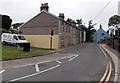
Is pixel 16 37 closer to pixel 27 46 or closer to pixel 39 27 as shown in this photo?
pixel 27 46

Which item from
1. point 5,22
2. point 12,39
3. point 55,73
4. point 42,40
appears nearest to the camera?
point 55,73

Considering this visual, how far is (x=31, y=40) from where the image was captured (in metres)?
42.3

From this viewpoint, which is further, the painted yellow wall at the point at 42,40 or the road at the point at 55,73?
the painted yellow wall at the point at 42,40

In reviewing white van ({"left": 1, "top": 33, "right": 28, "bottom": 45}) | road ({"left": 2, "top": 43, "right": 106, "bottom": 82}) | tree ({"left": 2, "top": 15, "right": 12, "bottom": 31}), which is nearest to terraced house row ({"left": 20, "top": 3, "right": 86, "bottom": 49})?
white van ({"left": 1, "top": 33, "right": 28, "bottom": 45})

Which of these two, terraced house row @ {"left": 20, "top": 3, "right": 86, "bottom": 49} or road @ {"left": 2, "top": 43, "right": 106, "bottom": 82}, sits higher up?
terraced house row @ {"left": 20, "top": 3, "right": 86, "bottom": 49}

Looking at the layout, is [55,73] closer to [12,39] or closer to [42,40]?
[12,39]

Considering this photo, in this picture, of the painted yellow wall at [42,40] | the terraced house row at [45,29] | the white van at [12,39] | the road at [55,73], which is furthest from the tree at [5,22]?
the road at [55,73]

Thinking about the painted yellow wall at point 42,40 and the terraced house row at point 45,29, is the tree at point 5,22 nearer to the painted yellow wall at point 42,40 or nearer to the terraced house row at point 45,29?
the terraced house row at point 45,29

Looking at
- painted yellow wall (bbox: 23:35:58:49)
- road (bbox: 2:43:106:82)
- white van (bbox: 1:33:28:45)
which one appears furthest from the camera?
painted yellow wall (bbox: 23:35:58:49)

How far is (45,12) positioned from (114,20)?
61745 mm

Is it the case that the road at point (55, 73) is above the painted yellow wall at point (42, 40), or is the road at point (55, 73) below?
below

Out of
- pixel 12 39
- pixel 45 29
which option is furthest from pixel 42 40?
pixel 12 39

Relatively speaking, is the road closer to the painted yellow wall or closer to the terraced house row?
the painted yellow wall

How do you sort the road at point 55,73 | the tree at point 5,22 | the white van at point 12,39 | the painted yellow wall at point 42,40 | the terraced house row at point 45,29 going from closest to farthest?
the road at point 55,73 < the white van at point 12,39 < the painted yellow wall at point 42,40 < the terraced house row at point 45,29 < the tree at point 5,22
